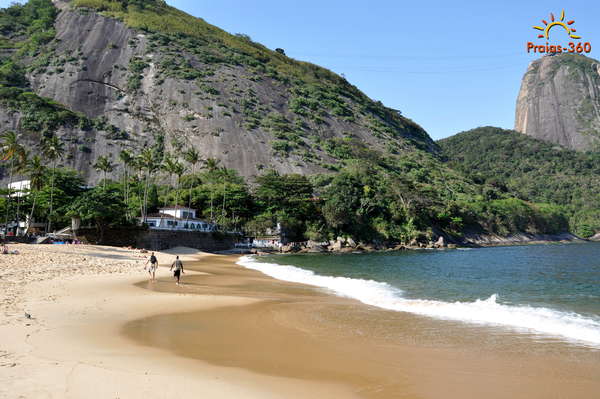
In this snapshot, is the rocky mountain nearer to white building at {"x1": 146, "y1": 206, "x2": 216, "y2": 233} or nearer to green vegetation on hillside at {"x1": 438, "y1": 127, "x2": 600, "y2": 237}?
white building at {"x1": 146, "y1": 206, "x2": 216, "y2": 233}

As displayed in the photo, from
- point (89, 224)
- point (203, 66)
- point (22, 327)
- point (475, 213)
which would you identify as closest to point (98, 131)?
point (203, 66)

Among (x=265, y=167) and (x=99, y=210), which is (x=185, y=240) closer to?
(x=99, y=210)

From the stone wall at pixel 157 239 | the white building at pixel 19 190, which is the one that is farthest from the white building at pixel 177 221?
the white building at pixel 19 190

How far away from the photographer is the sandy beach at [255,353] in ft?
23.2

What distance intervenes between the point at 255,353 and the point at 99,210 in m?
44.8

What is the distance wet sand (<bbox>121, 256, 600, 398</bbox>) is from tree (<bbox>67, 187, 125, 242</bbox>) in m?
38.9

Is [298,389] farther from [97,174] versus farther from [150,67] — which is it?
[150,67]

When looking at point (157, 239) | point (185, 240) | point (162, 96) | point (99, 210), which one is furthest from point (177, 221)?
point (162, 96)

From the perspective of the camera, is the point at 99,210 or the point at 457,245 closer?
the point at 99,210

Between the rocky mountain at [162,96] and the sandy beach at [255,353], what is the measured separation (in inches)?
3359

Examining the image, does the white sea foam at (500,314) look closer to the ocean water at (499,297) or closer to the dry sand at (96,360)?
the ocean water at (499,297)

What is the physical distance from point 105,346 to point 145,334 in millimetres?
1610

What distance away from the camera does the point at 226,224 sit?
70.9 metres

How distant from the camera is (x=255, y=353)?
9.48m
